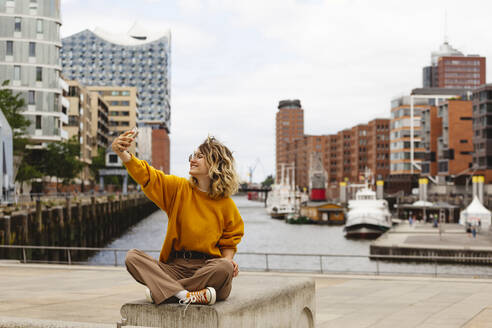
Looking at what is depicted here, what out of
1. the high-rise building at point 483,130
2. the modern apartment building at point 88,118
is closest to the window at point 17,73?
the modern apartment building at point 88,118

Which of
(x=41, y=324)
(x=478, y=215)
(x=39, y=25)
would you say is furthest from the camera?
(x=39, y=25)

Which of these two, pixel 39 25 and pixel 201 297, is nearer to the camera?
pixel 201 297

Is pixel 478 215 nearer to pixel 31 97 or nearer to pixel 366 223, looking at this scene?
pixel 366 223

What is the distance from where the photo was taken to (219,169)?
6.12 metres

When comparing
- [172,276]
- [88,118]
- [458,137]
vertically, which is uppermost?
[88,118]

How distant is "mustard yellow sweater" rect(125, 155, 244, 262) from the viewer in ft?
19.6

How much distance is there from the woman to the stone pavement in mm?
2175

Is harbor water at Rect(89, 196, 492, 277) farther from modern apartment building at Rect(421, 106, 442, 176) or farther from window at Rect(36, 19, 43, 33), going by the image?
modern apartment building at Rect(421, 106, 442, 176)

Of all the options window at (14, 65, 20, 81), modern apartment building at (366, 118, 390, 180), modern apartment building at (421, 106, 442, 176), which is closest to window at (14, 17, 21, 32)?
window at (14, 65, 20, 81)

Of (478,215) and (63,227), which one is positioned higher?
(63,227)

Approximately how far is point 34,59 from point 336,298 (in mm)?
67091

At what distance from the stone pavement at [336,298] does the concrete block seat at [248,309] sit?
0.83 metres

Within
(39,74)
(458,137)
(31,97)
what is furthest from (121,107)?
(31,97)

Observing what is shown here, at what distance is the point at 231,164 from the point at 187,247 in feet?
2.88
